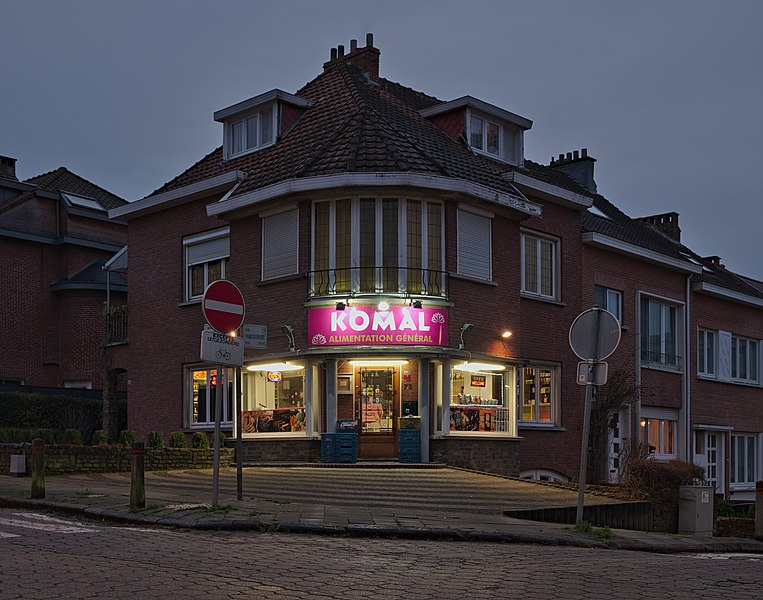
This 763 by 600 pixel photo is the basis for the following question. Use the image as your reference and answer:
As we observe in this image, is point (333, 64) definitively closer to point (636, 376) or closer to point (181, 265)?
point (181, 265)

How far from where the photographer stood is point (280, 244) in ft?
71.5

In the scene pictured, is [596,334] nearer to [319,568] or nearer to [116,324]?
[319,568]

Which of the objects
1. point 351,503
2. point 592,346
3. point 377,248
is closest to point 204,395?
point 377,248

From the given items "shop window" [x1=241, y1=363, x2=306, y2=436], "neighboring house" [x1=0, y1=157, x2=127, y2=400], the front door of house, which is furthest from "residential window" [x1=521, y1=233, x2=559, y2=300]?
"neighboring house" [x1=0, y1=157, x2=127, y2=400]

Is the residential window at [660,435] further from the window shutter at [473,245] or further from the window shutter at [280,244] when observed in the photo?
the window shutter at [280,244]

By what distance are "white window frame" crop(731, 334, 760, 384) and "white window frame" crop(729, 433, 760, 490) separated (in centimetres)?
178

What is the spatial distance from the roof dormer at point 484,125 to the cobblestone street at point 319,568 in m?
15.1

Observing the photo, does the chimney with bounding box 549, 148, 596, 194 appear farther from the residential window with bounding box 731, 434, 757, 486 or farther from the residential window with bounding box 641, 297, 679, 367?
the residential window with bounding box 731, 434, 757, 486

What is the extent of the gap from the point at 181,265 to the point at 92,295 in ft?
37.9

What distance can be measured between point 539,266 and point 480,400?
14.3 ft

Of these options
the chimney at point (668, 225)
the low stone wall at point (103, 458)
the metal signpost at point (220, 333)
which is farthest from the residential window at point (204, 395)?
the chimney at point (668, 225)

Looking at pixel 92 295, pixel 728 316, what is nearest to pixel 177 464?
pixel 92 295

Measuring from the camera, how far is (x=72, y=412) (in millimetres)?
29859

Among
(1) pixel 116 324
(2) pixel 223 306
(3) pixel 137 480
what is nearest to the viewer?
(3) pixel 137 480
